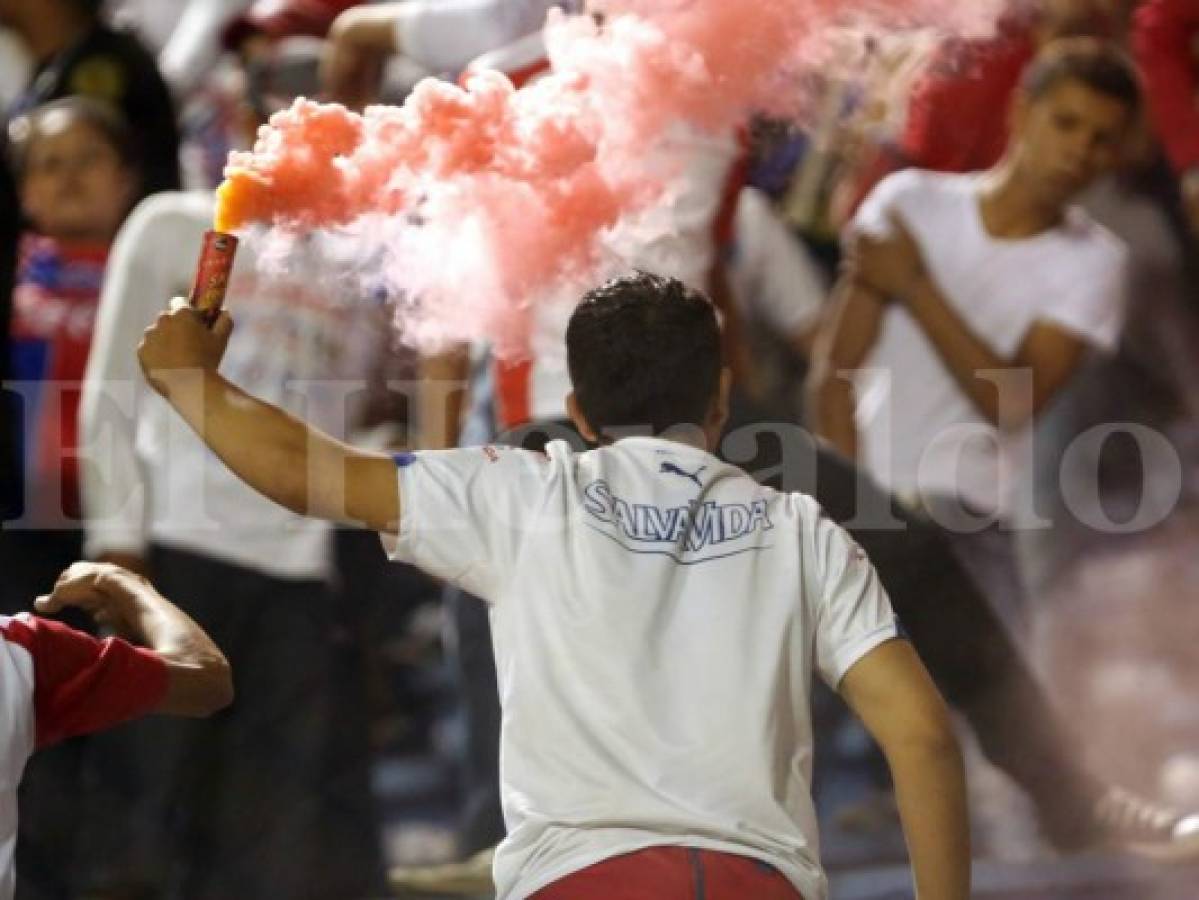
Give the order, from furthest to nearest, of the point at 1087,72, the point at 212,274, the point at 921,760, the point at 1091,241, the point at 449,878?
the point at 1091,241
the point at 1087,72
the point at 449,878
the point at 212,274
the point at 921,760

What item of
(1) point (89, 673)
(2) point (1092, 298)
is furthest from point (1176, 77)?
(1) point (89, 673)

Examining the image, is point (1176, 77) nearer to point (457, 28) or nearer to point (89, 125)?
point (457, 28)

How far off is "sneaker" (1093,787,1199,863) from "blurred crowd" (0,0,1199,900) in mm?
120

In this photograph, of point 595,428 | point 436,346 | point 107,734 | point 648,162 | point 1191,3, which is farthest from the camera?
point 1191,3

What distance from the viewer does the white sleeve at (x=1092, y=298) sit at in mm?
5211

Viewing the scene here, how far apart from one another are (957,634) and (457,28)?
5.28 feet

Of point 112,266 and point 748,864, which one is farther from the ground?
point 112,266

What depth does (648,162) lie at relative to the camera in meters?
4.14

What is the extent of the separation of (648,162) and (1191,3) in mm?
1865

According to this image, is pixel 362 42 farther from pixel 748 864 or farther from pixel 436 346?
pixel 748 864

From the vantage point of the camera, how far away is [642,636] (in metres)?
2.95

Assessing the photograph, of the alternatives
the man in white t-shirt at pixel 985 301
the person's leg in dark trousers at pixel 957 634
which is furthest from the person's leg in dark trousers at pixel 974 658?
the man in white t-shirt at pixel 985 301

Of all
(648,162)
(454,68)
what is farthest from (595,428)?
(454,68)

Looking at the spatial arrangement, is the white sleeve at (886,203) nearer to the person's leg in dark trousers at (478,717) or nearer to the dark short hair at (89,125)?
the person's leg in dark trousers at (478,717)
